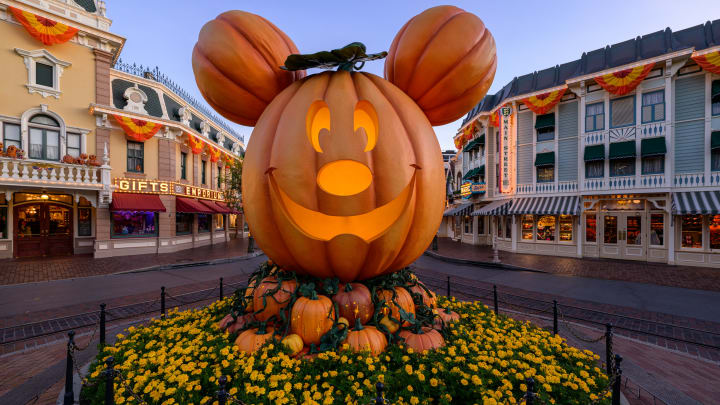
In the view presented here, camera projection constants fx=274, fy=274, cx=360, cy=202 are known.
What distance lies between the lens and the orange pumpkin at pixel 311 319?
125 inches

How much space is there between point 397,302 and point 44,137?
18.1m

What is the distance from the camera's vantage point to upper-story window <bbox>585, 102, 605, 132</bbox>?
14828mm

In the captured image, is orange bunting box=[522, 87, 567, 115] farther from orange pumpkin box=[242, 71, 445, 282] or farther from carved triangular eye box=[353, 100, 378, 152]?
carved triangular eye box=[353, 100, 378, 152]

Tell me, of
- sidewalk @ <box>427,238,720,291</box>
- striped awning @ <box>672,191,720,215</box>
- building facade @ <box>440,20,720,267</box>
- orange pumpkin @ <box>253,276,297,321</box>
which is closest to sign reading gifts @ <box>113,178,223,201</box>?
orange pumpkin @ <box>253,276,297,321</box>

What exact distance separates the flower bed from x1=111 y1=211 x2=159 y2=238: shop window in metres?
14.6

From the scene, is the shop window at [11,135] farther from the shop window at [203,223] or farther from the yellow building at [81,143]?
the shop window at [203,223]

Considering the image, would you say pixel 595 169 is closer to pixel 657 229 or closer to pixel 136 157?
pixel 657 229

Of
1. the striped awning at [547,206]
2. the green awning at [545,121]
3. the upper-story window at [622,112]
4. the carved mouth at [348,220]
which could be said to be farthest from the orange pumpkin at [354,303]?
the upper-story window at [622,112]

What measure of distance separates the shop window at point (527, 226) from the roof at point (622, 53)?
7.82 meters

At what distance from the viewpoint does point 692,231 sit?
1306 cm

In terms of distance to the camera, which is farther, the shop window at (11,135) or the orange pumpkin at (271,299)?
the shop window at (11,135)

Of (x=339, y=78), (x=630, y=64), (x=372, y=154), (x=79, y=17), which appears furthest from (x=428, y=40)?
(x=79, y=17)

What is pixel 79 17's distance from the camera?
13.4 m

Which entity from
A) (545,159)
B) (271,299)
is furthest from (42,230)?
(545,159)
